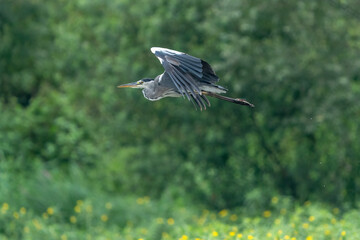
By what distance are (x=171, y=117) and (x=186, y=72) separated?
690cm

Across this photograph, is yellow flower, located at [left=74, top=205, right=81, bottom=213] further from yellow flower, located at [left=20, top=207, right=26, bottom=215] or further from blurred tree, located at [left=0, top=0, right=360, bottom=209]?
blurred tree, located at [left=0, top=0, right=360, bottom=209]

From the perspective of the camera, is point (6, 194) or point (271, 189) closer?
point (6, 194)

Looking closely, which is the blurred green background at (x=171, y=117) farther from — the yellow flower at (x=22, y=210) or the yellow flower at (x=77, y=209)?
the yellow flower at (x=77, y=209)

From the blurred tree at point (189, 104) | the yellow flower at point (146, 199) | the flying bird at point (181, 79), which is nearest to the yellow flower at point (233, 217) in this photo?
the blurred tree at point (189, 104)

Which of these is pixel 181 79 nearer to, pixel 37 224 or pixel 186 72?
pixel 186 72

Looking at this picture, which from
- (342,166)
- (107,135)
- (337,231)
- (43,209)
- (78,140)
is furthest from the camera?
(78,140)

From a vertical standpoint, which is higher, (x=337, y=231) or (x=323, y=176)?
(x=323, y=176)

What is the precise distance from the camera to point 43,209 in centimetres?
1048

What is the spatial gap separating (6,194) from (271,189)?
4473mm

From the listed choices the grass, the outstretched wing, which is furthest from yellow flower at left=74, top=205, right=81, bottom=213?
the outstretched wing

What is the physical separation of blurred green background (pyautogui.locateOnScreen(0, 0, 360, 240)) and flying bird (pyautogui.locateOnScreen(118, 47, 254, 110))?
3896 mm

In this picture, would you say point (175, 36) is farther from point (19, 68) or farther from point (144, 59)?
point (19, 68)

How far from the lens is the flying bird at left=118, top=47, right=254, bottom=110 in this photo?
5172mm

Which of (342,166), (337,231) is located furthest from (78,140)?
(337,231)
